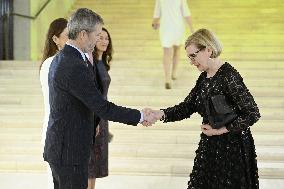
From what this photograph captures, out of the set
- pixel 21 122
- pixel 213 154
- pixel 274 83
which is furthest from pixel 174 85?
pixel 213 154

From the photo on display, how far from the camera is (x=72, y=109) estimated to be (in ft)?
10.3

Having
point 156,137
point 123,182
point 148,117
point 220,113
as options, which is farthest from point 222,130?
point 156,137

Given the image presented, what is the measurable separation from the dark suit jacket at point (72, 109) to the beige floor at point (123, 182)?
267 cm

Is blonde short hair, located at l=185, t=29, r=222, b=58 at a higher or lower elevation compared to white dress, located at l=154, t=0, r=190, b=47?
lower

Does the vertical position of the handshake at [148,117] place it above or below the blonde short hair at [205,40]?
below

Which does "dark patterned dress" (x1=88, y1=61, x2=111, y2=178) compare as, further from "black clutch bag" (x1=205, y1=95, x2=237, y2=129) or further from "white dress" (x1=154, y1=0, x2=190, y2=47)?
"white dress" (x1=154, y1=0, x2=190, y2=47)

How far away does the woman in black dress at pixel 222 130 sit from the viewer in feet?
11.1

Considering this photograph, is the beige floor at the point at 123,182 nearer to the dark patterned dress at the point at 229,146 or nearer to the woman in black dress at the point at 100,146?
the woman in black dress at the point at 100,146

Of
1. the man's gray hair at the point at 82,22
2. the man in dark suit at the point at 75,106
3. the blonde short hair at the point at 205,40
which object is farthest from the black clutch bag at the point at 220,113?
the man's gray hair at the point at 82,22

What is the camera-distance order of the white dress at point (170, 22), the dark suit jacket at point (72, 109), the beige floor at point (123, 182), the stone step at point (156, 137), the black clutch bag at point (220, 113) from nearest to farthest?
the dark suit jacket at point (72, 109), the black clutch bag at point (220, 113), the beige floor at point (123, 182), the stone step at point (156, 137), the white dress at point (170, 22)

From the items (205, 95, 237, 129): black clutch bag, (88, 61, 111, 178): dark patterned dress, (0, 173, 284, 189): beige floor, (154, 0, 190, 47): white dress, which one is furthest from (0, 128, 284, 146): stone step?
(205, 95, 237, 129): black clutch bag

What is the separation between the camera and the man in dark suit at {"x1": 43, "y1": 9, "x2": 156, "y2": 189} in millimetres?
3082

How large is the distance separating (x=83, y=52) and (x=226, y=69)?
884 millimetres

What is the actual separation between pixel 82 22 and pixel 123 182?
3162mm
